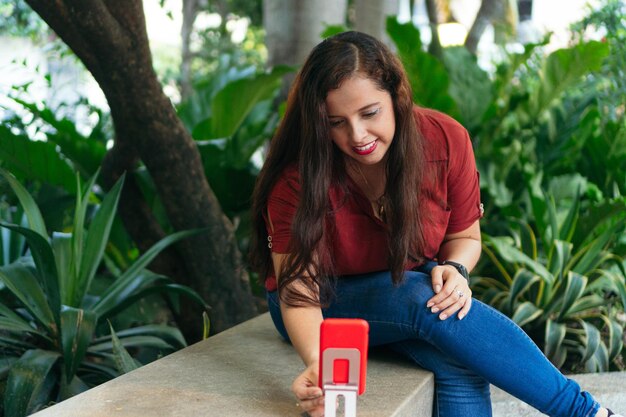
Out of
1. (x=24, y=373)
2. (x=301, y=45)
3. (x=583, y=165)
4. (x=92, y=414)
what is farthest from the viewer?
(x=301, y=45)

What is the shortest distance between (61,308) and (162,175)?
0.82m

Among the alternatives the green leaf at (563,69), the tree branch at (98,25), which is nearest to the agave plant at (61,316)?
the tree branch at (98,25)

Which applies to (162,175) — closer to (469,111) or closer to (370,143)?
(370,143)

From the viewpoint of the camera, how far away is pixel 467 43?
7980 mm

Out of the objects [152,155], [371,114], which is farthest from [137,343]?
[371,114]

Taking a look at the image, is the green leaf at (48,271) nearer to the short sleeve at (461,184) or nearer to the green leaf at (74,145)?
the green leaf at (74,145)

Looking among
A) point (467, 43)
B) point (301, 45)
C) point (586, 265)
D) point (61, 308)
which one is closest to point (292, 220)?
point (61, 308)

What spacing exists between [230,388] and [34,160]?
6.21ft

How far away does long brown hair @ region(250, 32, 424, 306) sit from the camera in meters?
1.99

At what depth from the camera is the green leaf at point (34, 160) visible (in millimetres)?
3436

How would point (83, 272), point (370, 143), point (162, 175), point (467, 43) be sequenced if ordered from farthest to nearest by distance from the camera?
point (467, 43) → point (162, 175) → point (83, 272) → point (370, 143)

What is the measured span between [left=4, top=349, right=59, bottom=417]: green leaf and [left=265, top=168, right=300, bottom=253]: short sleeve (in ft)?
2.78

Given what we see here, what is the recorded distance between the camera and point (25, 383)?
2.37 m

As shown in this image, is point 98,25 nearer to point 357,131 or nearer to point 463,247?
point 357,131
